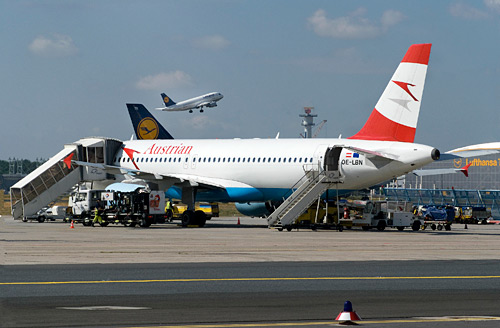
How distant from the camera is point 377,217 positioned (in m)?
48.3

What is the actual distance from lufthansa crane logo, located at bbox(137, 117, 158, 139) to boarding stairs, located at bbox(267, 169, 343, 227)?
70.6 feet

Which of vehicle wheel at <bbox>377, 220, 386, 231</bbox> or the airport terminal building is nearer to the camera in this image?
vehicle wheel at <bbox>377, 220, 386, 231</bbox>

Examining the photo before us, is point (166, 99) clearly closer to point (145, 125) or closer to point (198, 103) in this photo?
point (198, 103)

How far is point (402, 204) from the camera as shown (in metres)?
49.9

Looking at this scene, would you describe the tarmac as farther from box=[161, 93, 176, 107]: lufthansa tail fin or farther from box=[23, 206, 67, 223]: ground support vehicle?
box=[161, 93, 176, 107]: lufthansa tail fin

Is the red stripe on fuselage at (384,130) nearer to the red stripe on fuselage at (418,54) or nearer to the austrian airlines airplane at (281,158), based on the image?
the austrian airlines airplane at (281,158)

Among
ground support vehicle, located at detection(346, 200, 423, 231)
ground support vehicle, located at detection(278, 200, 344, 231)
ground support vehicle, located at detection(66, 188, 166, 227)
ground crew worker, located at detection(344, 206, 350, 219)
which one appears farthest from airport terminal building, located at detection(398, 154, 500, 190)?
ground support vehicle, located at detection(278, 200, 344, 231)

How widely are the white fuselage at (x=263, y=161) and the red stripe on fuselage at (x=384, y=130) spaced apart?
87 cm

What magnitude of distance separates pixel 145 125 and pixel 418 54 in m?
26.9

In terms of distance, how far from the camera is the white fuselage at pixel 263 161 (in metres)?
44.0

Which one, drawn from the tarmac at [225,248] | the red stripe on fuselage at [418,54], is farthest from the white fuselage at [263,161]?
the tarmac at [225,248]

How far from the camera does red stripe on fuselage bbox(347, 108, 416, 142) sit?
44625 millimetres

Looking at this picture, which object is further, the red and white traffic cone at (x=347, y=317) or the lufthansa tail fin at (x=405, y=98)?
the lufthansa tail fin at (x=405, y=98)

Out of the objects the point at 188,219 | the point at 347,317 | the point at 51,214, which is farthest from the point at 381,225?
the point at 347,317
